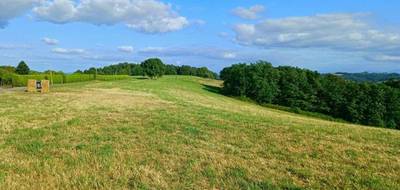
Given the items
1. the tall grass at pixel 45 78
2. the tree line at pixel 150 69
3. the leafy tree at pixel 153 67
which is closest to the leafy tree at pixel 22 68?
the tall grass at pixel 45 78

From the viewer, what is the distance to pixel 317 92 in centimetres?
8981

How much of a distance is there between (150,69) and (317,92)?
39.8 m

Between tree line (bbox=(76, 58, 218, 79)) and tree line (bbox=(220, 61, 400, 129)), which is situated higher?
tree line (bbox=(76, 58, 218, 79))

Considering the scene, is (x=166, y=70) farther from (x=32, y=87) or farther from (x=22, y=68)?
(x=32, y=87)

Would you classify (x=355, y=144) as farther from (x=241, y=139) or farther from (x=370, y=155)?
(x=241, y=139)

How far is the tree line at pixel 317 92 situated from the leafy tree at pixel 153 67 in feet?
53.1

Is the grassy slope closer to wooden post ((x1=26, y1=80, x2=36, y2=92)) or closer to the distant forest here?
wooden post ((x1=26, y1=80, x2=36, y2=92))

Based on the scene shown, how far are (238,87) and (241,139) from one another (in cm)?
8242

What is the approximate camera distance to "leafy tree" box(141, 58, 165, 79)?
340 feet

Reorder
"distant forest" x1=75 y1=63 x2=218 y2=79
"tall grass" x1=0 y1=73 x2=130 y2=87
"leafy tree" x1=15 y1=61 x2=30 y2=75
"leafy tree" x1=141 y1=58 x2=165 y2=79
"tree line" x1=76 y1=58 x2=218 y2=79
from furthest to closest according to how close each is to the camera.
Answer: "distant forest" x1=75 y1=63 x2=218 y2=79 < "tree line" x1=76 y1=58 x2=218 y2=79 < "leafy tree" x1=141 y1=58 x2=165 y2=79 < "leafy tree" x1=15 y1=61 x2=30 y2=75 < "tall grass" x1=0 y1=73 x2=130 y2=87

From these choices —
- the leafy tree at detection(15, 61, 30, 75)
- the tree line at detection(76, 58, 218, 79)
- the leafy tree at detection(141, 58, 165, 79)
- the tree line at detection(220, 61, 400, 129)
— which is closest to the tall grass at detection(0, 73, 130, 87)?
the leafy tree at detection(15, 61, 30, 75)

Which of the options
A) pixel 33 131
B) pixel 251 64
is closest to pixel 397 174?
pixel 33 131

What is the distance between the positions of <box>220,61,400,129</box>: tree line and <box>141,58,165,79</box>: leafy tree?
638 inches

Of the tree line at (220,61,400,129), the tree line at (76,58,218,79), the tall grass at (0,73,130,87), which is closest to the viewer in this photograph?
the tall grass at (0,73,130,87)
